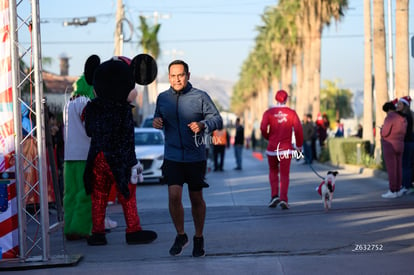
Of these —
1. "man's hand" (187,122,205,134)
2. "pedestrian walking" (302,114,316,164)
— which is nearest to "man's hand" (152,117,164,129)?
"man's hand" (187,122,205,134)

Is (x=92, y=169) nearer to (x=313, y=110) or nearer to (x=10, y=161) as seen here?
(x=10, y=161)

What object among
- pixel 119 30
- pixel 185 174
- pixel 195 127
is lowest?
pixel 185 174

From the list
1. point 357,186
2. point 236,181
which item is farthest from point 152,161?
point 357,186

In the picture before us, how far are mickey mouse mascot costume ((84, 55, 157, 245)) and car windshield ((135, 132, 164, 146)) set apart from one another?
13.3m

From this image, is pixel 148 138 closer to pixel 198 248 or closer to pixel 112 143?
pixel 112 143

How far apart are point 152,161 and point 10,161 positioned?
1303cm

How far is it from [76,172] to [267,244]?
255cm

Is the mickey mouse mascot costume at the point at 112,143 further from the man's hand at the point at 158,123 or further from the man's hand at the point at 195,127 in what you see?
the man's hand at the point at 195,127

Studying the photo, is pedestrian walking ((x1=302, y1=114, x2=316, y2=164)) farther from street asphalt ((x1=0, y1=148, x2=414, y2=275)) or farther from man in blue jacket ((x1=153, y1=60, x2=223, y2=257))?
man in blue jacket ((x1=153, y1=60, x2=223, y2=257))

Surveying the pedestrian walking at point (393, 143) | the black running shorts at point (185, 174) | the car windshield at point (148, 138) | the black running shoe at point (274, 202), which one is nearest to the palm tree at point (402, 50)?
the car windshield at point (148, 138)

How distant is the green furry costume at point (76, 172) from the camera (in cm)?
1000

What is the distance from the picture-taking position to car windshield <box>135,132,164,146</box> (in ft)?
74.8

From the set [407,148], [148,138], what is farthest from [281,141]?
[148,138]

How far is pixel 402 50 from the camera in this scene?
76.4ft
